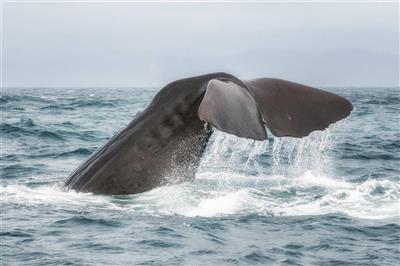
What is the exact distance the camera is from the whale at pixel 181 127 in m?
7.23

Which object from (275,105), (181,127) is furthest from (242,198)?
(275,105)

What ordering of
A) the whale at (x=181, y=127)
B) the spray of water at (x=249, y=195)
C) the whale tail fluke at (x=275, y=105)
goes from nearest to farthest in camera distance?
the whale tail fluke at (x=275, y=105) < the whale at (x=181, y=127) < the spray of water at (x=249, y=195)

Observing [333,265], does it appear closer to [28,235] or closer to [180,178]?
[180,178]

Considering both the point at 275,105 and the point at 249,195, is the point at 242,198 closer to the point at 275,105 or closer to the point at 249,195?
the point at 249,195

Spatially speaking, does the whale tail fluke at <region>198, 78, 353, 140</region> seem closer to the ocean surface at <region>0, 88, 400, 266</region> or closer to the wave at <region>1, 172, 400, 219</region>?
the ocean surface at <region>0, 88, 400, 266</region>

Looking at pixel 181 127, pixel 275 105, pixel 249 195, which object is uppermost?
pixel 275 105

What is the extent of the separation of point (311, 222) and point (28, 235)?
122 inches

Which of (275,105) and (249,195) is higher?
(275,105)

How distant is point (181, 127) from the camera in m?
7.69

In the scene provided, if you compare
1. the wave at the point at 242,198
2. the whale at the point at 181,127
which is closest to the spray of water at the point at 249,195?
the wave at the point at 242,198

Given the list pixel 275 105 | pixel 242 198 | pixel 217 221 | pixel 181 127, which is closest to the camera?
pixel 275 105

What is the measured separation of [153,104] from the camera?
795cm

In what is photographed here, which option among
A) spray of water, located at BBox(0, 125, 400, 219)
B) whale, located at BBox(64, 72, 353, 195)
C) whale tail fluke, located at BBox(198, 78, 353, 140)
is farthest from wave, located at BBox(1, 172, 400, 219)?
whale tail fluke, located at BBox(198, 78, 353, 140)

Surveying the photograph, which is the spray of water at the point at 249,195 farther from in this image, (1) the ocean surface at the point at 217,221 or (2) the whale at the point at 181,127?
(2) the whale at the point at 181,127
